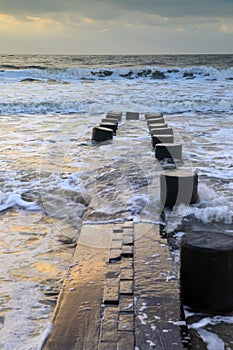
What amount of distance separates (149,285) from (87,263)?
0.61 metres

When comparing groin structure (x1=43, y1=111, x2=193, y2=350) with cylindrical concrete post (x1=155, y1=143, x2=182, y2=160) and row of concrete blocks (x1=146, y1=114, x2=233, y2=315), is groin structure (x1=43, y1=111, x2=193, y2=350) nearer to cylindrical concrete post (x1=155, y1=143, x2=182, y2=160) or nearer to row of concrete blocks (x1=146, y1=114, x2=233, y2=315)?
A: row of concrete blocks (x1=146, y1=114, x2=233, y2=315)

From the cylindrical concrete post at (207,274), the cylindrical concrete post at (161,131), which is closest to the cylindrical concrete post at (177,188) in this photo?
the cylindrical concrete post at (207,274)

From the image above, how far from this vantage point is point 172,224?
436cm

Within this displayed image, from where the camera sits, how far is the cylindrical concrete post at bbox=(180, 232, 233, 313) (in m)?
2.57

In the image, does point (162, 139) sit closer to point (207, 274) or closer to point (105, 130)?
point (105, 130)

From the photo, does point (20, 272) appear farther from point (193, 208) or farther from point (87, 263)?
point (193, 208)

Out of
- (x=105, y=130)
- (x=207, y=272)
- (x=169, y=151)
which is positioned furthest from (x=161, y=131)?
(x=207, y=272)

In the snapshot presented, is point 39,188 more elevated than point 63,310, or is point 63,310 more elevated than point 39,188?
point 63,310

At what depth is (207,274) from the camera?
2.59 metres

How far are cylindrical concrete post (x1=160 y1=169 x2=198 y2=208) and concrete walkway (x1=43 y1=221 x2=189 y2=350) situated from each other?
1.24 m

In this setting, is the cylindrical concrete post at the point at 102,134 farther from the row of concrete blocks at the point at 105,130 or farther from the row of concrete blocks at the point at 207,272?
the row of concrete blocks at the point at 207,272

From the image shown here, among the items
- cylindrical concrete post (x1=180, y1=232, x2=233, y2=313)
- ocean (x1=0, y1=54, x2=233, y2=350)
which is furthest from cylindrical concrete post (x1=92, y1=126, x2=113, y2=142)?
cylindrical concrete post (x1=180, y1=232, x2=233, y2=313)

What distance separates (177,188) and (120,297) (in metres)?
2.35

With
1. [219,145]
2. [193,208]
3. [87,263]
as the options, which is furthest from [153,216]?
[219,145]
